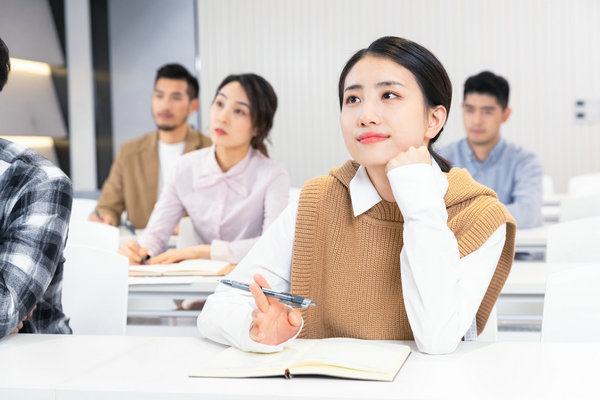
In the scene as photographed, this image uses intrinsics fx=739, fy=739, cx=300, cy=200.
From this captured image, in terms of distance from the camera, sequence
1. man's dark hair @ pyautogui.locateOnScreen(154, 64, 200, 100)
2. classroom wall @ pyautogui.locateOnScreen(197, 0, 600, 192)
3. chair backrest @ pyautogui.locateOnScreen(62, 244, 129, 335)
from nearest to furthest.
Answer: chair backrest @ pyautogui.locateOnScreen(62, 244, 129, 335), man's dark hair @ pyautogui.locateOnScreen(154, 64, 200, 100), classroom wall @ pyautogui.locateOnScreen(197, 0, 600, 192)

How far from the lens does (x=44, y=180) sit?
159cm

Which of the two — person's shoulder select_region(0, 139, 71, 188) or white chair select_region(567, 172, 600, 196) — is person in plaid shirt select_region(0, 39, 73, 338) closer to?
person's shoulder select_region(0, 139, 71, 188)

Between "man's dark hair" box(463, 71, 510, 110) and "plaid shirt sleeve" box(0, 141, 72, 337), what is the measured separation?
2.91 metres

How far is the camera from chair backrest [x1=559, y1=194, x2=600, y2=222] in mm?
3281

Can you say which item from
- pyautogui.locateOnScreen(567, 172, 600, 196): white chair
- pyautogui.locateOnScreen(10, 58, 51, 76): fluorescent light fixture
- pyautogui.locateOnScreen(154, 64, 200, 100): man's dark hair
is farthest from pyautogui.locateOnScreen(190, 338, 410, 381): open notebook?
pyautogui.locateOnScreen(10, 58, 51, 76): fluorescent light fixture

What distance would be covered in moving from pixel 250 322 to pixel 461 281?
0.41m

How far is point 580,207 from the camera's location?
3.31 meters

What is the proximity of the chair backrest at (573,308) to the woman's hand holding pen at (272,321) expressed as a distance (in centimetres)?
59

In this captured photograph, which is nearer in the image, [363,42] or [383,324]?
[383,324]

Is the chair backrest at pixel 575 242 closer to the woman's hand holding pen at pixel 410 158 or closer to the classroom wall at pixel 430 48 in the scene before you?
the woman's hand holding pen at pixel 410 158

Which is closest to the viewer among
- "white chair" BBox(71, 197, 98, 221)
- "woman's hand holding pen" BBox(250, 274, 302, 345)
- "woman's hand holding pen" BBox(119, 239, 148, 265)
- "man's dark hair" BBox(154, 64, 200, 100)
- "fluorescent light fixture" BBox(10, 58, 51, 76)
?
"woman's hand holding pen" BBox(250, 274, 302, 345)

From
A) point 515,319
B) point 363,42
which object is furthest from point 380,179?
point 363,42

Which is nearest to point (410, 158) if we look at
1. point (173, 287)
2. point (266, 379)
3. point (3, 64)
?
point (266, 379)

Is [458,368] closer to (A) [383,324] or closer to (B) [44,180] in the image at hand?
(A) [383,324]
